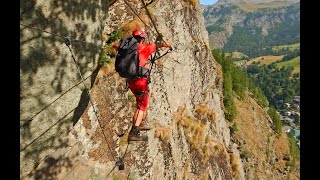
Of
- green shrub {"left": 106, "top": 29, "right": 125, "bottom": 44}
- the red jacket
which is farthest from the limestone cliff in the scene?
the red jacket

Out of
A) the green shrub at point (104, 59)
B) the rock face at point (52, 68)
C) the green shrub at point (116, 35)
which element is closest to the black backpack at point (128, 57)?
the rock face at point (52, 68)

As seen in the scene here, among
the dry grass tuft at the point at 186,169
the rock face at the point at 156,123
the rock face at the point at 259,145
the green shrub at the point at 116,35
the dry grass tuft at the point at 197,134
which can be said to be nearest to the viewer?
the rock face at the point at 156,123

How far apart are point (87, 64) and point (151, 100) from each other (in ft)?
26.1

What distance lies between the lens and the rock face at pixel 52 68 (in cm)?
591

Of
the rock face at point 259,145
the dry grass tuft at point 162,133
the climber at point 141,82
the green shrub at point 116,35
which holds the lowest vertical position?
the rock face at point 259,145

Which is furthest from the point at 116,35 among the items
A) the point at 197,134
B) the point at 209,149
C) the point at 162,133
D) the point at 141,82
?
the point at 209,149

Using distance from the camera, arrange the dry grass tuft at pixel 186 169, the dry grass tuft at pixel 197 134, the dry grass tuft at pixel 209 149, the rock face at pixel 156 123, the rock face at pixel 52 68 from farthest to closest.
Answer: the dry grass tuft at pixel 209 149 < the dry grass tuft at pixel 197 134 < the dry grass tuft at pixel 186 169 < the rock face at pixel 156 123 < the rock face at pixel 52 68

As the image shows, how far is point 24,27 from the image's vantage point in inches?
221

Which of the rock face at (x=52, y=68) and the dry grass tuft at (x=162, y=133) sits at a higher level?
the rock face at (x=52, y=68)

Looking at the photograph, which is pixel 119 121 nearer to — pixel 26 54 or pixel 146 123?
pixel 146 123

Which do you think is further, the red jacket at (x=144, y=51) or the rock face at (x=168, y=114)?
the rock face at (x=168, y=114)

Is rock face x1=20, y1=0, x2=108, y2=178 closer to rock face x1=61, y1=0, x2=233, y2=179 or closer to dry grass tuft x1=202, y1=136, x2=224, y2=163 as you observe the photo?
rock face x1=61, y1=0, x2=233, y2=179

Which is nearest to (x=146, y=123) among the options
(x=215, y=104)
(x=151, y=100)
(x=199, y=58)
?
(x=151, y=100)

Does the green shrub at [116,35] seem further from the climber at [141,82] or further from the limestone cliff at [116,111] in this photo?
the climber at [141,82]
